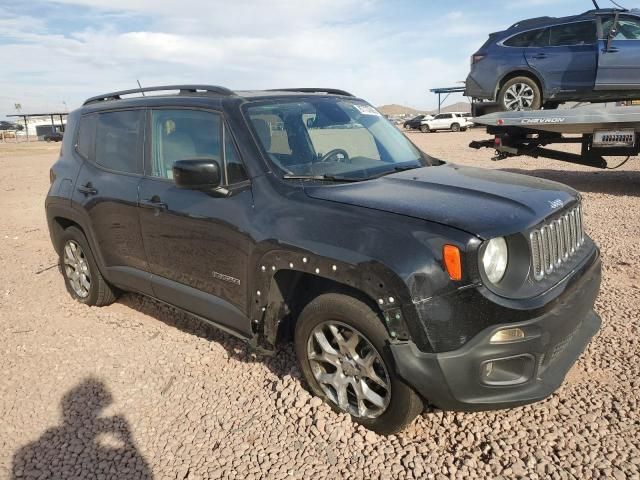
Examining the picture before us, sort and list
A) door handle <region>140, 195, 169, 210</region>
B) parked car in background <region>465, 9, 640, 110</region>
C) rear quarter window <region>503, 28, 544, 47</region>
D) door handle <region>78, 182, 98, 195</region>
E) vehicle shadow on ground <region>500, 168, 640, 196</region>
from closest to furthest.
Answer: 1. door handle <region>140, 195, 169, 210</region>
2. door handle <region>78, 182, 98, 195</region>
3. parked car in background <region>465, 9, 640, 110</region>
4. rear quarter window <region>503, 28, 544, 47</region>
5. vehicle shadow on ground <region>500, 168, 640, 196</region>

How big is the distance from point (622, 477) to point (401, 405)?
107cm

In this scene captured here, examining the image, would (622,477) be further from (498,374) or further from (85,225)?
(85,225)

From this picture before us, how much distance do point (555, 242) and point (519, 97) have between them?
25.2 ft

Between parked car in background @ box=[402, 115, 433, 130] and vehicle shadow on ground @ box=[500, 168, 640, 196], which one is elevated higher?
parked car in background @ box=[402, 115, 433, 130]

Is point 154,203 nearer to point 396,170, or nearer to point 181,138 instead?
point 181,138

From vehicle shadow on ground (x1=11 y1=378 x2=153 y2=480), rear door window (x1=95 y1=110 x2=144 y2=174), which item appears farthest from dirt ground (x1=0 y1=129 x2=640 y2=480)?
rear door window (x1=95 y1=110 x2=144 y2=174)

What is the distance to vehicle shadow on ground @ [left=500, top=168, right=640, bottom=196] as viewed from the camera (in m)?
9.96

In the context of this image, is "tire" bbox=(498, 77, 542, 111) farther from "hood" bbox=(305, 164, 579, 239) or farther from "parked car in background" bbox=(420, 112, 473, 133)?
"parked car in background" bbox=(420, 112, 473, 133)

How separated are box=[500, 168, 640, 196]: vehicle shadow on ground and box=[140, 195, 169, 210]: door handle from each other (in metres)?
8.73

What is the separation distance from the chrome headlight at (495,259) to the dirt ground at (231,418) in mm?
947

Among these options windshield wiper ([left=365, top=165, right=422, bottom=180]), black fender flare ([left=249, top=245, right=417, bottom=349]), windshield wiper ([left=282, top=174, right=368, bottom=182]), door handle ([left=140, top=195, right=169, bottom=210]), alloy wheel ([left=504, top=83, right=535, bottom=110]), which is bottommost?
black fender flare ([left=249, top=245, right=417, bottom=349])

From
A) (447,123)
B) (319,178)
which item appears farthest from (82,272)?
(447,123)

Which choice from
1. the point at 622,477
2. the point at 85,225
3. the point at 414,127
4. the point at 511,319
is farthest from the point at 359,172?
the point at 414,127

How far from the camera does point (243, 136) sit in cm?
330
